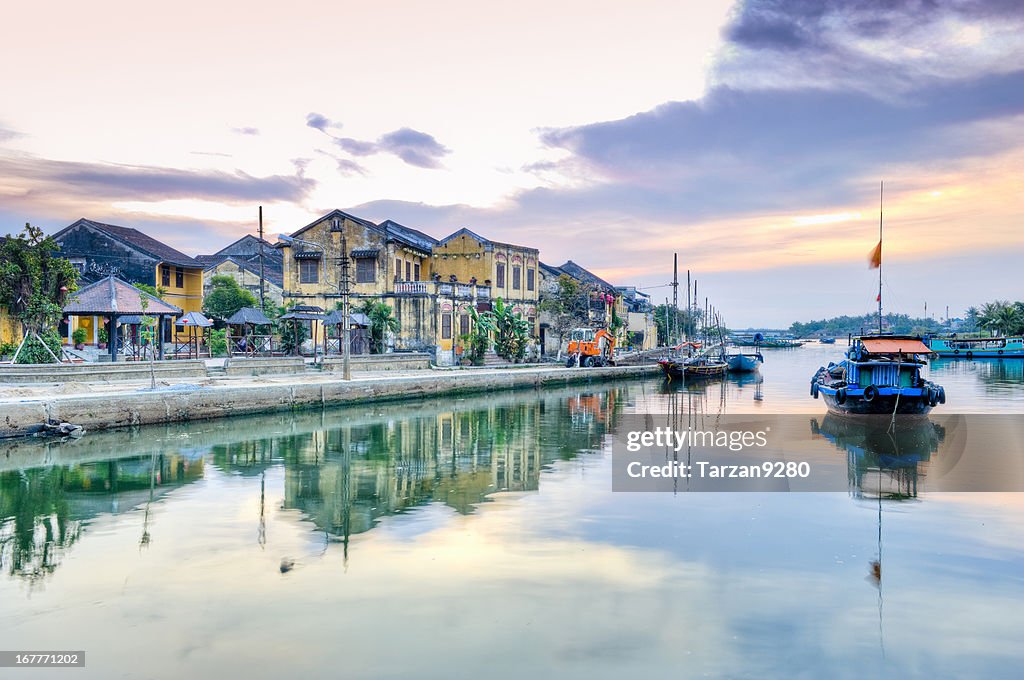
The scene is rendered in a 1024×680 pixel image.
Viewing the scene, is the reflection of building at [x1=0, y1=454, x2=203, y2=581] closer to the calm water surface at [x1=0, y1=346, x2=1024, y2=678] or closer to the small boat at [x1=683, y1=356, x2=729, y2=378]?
the calm water surface at [x1=0, y1=346, x2=1024, y2=678]

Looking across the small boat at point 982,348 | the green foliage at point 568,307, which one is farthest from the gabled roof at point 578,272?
the small boat at point 982,348

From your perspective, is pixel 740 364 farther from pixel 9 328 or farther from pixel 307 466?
pixel 9 328

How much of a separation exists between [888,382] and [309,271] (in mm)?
33152

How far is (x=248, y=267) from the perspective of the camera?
59.1m

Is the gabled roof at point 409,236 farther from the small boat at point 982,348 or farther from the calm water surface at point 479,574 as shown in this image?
the small boat at point 982,348

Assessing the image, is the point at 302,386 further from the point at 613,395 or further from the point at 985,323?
the point at 985,323

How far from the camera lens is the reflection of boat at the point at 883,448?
674 inches

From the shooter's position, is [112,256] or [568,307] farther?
[568,307]

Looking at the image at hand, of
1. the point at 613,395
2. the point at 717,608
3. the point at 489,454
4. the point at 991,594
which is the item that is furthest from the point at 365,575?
the point at 613,395

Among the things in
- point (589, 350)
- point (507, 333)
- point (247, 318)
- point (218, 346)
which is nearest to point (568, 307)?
point (589, 350)

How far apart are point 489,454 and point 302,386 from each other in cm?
1136

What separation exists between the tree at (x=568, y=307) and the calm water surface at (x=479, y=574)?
4172 cm

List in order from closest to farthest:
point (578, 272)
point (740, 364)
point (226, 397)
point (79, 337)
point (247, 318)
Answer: point (226, 397)
point (247, 318)
point (79, 337)
point (740, 364)
point (578, 272)

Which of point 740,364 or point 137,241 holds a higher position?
point 137,241
